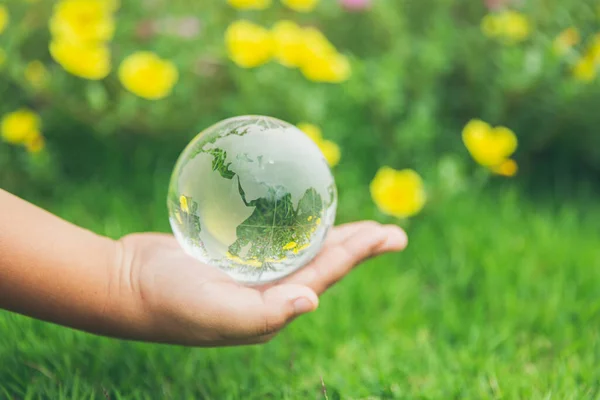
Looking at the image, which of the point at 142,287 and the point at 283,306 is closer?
the point at 283,306

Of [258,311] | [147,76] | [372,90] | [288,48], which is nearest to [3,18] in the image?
[147,76]

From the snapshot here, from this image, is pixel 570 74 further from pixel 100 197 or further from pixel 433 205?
pixel 100 197

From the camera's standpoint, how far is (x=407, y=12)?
3.58 metres

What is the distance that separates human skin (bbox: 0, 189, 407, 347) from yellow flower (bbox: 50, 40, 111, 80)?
1238 millimetres

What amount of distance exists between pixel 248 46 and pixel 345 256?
1.36m

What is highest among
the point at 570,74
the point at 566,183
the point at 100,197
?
the point at 570,74

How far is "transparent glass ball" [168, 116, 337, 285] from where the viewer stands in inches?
61.2

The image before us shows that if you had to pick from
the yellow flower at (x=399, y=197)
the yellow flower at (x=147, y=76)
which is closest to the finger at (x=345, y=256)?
the yellow flower at (x=399, y=197)

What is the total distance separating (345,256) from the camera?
1658mm

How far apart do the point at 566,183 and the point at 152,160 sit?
204 cm

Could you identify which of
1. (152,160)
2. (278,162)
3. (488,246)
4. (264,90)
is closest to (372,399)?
(278,162)

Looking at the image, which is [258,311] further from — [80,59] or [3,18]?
[3,18]

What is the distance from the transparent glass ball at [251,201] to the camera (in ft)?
5.10

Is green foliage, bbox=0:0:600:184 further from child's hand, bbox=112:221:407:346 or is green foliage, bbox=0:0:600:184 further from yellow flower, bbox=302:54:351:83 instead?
child's hand, bbox=112:221:407:346
